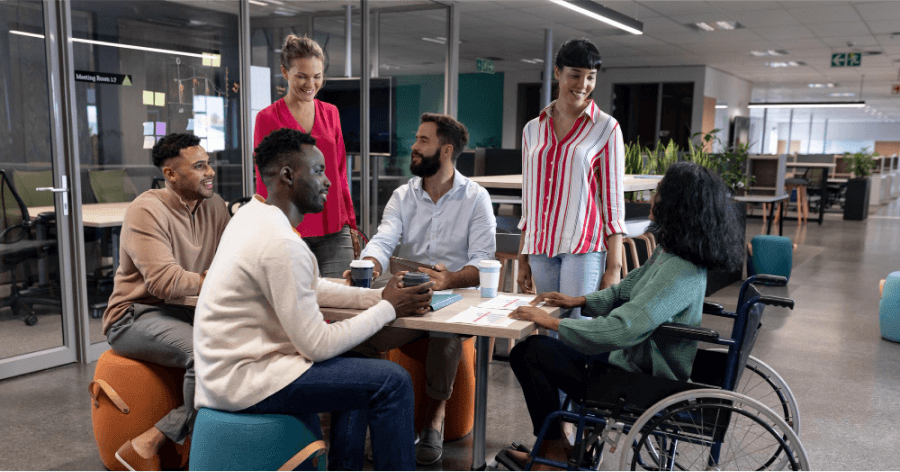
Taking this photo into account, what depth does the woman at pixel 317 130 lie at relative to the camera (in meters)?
2.93

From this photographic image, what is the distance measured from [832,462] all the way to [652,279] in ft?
4.54

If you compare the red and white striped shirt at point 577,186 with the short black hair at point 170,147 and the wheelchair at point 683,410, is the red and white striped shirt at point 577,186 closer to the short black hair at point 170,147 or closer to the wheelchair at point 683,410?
the wheelchair at point 683,410

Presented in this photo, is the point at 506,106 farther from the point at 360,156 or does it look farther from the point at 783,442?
the point at 783,442

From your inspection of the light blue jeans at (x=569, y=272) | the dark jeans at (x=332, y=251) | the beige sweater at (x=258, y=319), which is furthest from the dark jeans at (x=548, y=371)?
the dark jeans at (x=332, y=251)

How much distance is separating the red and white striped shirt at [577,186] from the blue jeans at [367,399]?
100 cm

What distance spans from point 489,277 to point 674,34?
30.6 ft

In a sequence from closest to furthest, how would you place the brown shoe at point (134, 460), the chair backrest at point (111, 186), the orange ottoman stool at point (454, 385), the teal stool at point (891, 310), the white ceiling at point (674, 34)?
1. the brown shoe at point (134, 460)
2. the orange ottoman stool at point (454, 385)
3. the chair backrest at point (111, 186)
4. the teal stool at point (891, 310)
5. the white ceiling at point (674, 34)

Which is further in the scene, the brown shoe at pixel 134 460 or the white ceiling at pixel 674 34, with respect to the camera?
the white ceiling at pixel 674 34

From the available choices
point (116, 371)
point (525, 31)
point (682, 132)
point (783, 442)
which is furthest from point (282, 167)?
point (682, 132)

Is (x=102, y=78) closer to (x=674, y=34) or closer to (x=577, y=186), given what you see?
(x=577, y=186)

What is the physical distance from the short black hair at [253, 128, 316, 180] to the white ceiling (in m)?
3.62

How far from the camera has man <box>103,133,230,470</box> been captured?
2430mm

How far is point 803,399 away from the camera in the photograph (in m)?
3.57

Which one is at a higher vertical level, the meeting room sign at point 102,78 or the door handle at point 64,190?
the meeting room sign at point 102,78
